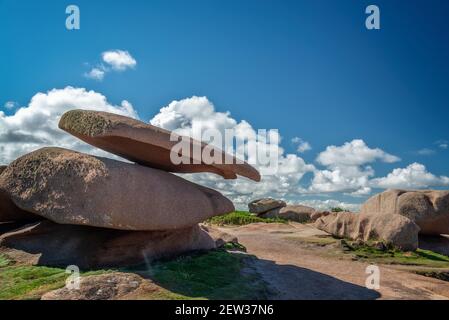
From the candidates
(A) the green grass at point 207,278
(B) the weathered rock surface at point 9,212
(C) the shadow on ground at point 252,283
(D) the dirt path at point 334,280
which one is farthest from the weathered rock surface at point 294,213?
(B) the weathered rock surface at point 9,212

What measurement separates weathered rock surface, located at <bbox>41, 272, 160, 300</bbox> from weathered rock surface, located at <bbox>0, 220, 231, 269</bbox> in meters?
1.62

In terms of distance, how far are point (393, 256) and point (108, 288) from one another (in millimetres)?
11890

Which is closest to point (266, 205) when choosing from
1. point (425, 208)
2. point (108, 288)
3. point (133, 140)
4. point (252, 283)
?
point (425, 208)

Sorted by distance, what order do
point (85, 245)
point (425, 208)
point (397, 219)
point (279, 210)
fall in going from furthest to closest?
1. point (279, 210)
2. point (425, 208)
3. point (397, 219)
4. point (85, 245)

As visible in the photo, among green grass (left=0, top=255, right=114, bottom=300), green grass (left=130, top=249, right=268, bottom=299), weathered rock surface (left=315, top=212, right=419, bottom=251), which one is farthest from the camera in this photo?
weathered rock surface (left=315, top=212, right=419, bottom=251)

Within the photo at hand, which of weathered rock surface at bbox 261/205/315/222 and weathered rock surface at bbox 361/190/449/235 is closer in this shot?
weathered rock surface at bbox 361/190/449/235

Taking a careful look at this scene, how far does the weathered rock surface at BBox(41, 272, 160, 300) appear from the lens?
689cm

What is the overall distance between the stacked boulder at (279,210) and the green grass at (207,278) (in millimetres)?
25436

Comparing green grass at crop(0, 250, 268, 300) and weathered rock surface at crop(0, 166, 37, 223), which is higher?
weathered rock surface at crop(0, 166, 37, 223)

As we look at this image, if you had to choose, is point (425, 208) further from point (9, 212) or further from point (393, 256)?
point (9, 212)

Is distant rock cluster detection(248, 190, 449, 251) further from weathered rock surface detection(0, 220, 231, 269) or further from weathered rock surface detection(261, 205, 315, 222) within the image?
weathered rock surface detection(261, 205, 315, 222)

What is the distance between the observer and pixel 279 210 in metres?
36.9

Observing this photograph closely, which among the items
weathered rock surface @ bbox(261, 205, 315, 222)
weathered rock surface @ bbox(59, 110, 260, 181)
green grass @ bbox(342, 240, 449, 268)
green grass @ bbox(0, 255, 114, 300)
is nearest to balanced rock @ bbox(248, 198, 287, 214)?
weathered rock surface @ bbox(261, 205, 315, 222)

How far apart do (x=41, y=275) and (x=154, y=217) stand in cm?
284
